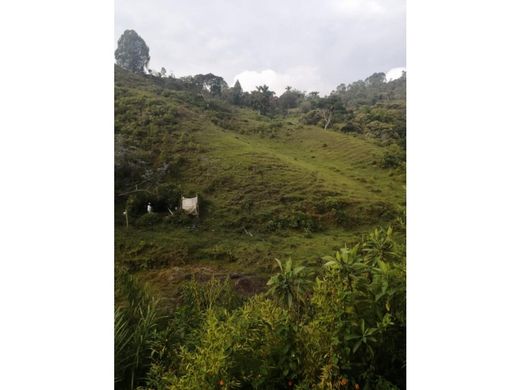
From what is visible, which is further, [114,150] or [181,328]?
[114,150]

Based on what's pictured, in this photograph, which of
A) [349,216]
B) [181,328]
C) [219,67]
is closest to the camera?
[181,328]

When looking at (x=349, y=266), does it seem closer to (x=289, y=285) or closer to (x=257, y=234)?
(x=289, y=285)

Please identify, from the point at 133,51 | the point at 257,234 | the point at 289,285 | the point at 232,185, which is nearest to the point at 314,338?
the point at 289,285

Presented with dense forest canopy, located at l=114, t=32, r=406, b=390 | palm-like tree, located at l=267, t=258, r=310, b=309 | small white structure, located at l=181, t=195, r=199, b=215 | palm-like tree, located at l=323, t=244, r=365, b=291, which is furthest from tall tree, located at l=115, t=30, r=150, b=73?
palm-like tree, located at l=323, t=244, r=365, b=291

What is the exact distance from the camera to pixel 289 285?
7.73ft

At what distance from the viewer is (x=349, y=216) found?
2.52 meters

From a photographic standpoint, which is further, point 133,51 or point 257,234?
point 133,51

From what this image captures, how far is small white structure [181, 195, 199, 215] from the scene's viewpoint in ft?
8.59

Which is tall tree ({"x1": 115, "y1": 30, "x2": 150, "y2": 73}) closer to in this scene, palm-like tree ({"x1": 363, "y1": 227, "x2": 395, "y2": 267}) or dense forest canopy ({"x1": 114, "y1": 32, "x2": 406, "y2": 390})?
dense forest canopy ({"x1": 114, "y1": 32, "x2": 406, "y2": 390})

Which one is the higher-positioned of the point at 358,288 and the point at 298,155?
the point at 298,155

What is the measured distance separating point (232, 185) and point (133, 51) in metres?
1.04

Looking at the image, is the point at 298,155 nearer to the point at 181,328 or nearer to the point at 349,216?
the point at 349,216
